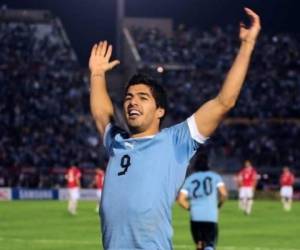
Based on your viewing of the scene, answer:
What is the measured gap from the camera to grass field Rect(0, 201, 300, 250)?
21688 millimetres

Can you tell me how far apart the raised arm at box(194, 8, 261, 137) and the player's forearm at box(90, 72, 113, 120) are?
1164 mm

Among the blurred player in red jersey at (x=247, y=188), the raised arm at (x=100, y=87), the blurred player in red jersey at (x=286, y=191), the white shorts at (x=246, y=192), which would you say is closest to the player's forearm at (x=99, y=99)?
the raised arm at (x=100, y=87)

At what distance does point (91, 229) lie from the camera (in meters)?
26.7

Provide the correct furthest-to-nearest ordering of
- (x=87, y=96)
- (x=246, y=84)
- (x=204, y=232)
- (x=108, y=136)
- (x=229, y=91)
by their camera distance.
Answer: (x=246, y=84), (x=87, y=96), (x=204, y=232), (x=108, y=136), (x=229, y=91)

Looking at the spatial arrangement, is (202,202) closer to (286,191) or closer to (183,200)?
(183,200)

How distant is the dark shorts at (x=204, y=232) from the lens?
15344mm

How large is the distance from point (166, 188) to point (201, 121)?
50 cm

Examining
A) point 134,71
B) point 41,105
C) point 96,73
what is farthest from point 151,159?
point 134,71

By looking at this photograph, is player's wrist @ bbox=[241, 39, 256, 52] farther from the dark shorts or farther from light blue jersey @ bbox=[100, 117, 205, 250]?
the dark shorts

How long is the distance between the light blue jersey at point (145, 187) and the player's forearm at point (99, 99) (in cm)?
86

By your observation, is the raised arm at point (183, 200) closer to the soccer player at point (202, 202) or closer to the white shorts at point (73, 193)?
the soccer player at point (202, 202)

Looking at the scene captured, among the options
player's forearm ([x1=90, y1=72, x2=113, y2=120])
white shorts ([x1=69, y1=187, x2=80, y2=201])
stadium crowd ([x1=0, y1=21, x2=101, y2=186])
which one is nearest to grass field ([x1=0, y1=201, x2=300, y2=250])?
white shorts ([x1=69, y1=187, x2=80, y2=201])

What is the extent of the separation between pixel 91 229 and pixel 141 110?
20.8m

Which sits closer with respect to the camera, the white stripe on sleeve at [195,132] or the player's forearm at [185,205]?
the white stripe on sleeve at [195,132]
